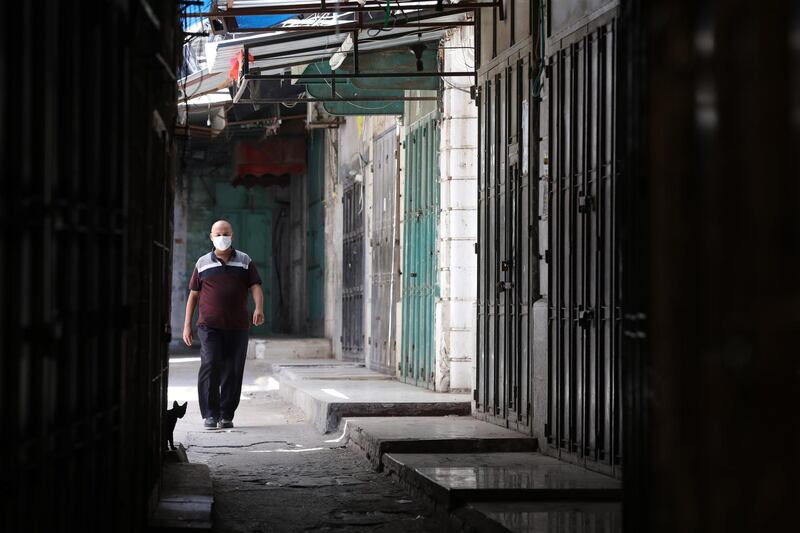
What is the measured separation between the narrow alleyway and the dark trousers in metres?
0.28

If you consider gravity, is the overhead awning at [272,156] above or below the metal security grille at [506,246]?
above

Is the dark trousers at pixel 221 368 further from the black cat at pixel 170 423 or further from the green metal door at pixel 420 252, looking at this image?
the black cat at pixel 170 423

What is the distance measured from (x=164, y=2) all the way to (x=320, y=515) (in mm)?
3123

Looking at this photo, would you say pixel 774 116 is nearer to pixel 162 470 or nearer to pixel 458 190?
pixel 162 470

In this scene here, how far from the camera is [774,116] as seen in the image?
3018 millimetres

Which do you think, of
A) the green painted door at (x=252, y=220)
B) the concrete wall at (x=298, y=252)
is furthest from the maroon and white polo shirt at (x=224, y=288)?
the green painted door at (x=252, y=220)

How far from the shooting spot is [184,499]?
660cm

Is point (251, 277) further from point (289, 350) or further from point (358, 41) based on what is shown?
point (289, 350)

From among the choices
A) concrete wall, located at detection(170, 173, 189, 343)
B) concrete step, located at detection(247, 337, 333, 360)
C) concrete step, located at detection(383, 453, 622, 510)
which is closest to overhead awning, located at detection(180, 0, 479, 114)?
concrete step, located at detection(383, 453, 622, 510)

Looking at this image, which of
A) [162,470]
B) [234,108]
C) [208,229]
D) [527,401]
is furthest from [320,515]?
[208,229]

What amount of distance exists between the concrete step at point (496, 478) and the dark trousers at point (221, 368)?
2879mm

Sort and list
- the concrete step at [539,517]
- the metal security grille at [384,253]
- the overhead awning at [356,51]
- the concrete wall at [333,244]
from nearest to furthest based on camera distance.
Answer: the concrete step at [539,517], the overhead awning at [356,51], the metal security grille at [384,253], the concrete wall at [333,244]

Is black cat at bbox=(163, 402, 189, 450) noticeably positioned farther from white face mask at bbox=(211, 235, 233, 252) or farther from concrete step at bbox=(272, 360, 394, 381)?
concrete step at bbox=(272, 360, 394, 381)

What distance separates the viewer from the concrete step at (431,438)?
8.69m
